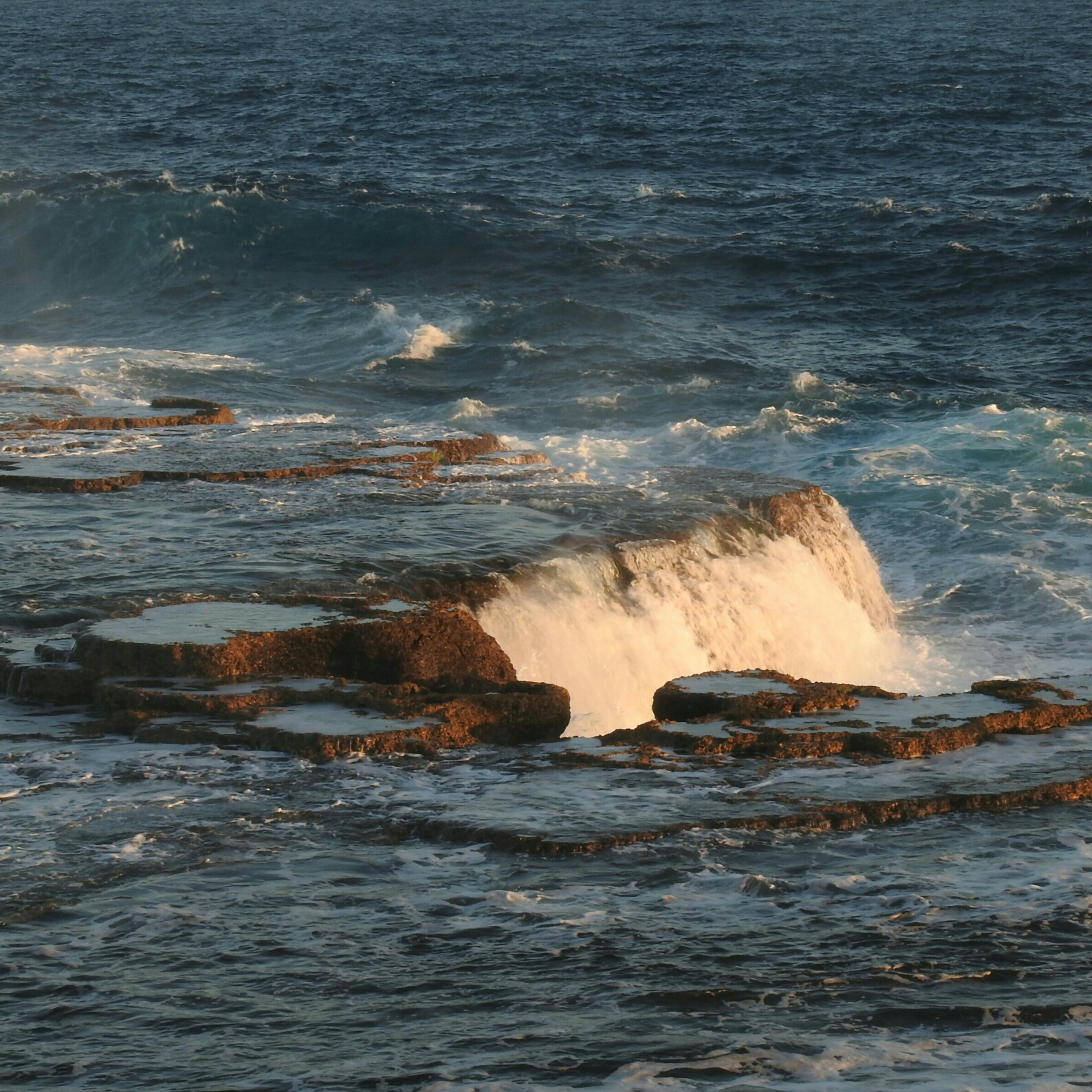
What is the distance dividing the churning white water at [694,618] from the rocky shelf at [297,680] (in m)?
1.21

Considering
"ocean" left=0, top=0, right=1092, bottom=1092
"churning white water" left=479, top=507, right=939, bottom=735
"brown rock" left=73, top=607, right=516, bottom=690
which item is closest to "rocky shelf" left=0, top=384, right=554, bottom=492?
"ocean" left=0, top=0, right=1092, bottom=1092

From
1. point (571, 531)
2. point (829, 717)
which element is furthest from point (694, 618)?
point (829, 717)

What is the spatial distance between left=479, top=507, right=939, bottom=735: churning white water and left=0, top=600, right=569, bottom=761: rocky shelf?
3.98 ft

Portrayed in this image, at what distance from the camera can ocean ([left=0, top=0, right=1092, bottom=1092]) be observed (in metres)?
4.98

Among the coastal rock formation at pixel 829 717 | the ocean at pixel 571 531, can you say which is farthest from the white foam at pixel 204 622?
the coastal rock formation at pixel 829 717

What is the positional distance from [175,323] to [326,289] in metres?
2.58

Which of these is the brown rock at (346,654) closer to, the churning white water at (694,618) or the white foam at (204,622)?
the white foam at (204,622)

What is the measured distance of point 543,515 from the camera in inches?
462

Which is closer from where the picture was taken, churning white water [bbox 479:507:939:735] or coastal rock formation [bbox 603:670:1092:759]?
coastal rock formation [bbox 603:670:1092:759]

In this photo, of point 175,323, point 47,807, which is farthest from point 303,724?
point 175,323

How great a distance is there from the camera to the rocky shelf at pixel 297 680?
747cm

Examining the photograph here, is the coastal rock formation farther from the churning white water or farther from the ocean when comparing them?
the churning white water

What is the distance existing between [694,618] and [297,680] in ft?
12.6

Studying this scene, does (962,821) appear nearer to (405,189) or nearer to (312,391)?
(312,391)
